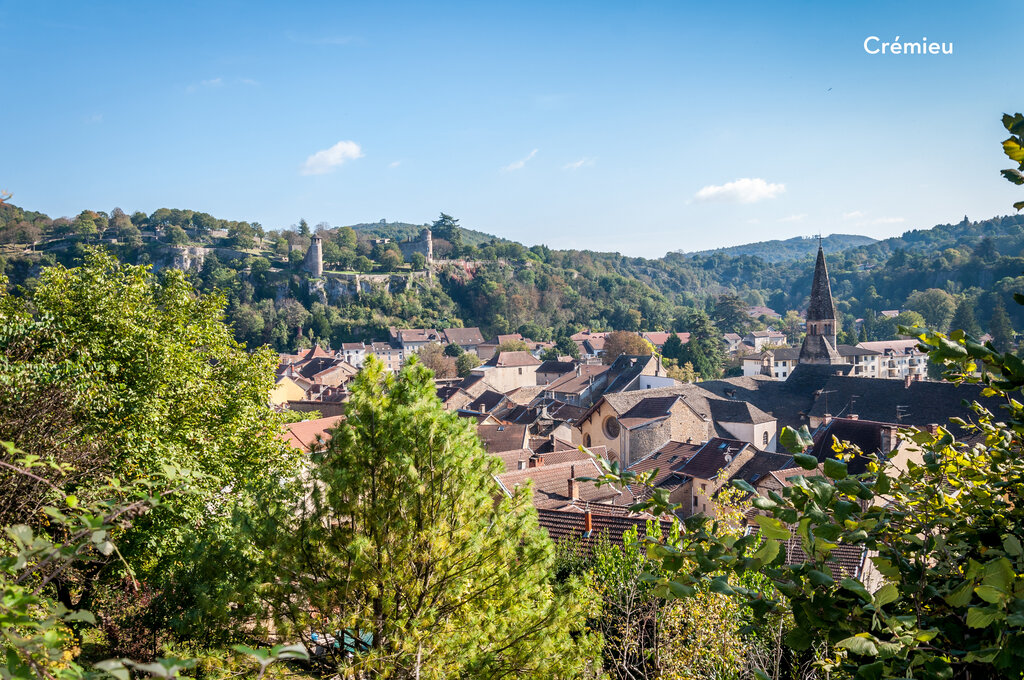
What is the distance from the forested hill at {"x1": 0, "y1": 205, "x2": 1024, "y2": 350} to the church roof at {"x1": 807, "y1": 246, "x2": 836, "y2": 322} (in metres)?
35.1

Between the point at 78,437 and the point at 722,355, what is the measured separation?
218 feet

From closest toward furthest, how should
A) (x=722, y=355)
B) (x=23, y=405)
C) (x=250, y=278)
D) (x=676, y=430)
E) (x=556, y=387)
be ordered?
1. (x=23, y=405)
2. (x=676, y=430)
3. (x=556, y=387)
4. (x=722, y=355)
5. (x=250, y=278)

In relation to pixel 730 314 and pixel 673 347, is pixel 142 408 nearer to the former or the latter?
pixel 673 347

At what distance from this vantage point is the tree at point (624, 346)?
7575 cm

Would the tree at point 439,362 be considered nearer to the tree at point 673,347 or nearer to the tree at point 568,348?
the tree at point 568,348

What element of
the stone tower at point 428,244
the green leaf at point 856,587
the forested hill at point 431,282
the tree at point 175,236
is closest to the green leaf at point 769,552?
the green leaf at point 856,587

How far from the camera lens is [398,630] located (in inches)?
266

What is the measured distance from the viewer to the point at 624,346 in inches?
2997

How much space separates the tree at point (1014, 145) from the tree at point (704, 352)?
A: 65.0 metres

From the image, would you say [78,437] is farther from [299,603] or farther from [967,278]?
[967,278]

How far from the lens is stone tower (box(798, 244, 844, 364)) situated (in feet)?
152

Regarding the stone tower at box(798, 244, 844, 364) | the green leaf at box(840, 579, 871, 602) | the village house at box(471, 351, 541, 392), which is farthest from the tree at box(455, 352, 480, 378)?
the green leaf at box(840, 579, 871, 602)

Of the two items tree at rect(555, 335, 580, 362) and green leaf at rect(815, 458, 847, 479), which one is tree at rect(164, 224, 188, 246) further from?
green leaf at rect(815, 458, 847, 479)

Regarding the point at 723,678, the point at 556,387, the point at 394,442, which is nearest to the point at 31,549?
the point at 394,442
